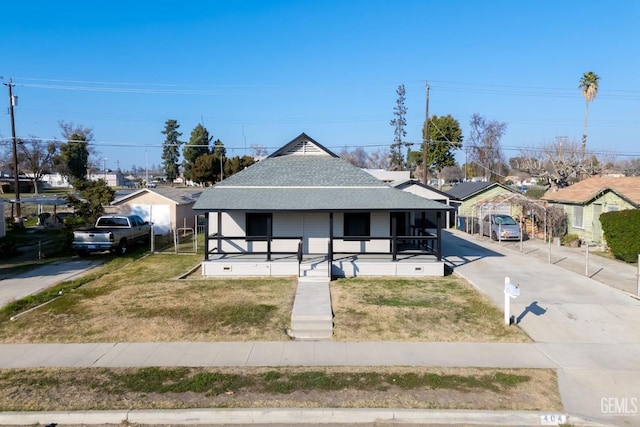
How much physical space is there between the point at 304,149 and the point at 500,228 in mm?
13692

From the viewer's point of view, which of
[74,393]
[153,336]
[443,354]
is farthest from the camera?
[153,336]

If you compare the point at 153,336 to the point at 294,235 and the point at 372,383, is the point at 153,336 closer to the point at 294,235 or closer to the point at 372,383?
the point at 372,383

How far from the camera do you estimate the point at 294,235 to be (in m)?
17.9

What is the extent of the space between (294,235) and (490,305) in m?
8.50

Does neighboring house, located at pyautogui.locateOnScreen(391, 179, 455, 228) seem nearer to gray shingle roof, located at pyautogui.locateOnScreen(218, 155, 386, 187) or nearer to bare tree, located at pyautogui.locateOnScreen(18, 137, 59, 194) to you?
gray shingle roof, located at pyautogui.locateOnScreen(218, 155, 386, 187)

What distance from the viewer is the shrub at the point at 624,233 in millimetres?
18281

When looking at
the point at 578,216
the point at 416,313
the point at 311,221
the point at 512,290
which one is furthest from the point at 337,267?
the point at 578,216

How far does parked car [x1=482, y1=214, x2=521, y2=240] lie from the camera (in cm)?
2594

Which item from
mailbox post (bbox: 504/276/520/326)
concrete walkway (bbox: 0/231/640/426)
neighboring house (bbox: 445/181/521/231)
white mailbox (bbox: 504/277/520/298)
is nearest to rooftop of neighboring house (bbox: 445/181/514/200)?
neighboring house (bbox: 445/181/521/231)

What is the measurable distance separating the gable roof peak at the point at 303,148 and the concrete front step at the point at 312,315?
8.51 m

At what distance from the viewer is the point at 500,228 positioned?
26000mm

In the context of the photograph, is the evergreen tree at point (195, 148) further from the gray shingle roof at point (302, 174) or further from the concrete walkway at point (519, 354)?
the concrete walkway at point (519, 354)

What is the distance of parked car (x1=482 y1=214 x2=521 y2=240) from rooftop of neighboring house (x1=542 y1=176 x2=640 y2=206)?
342cm

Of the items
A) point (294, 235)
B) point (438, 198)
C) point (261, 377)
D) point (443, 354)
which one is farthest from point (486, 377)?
point (438, 198)
